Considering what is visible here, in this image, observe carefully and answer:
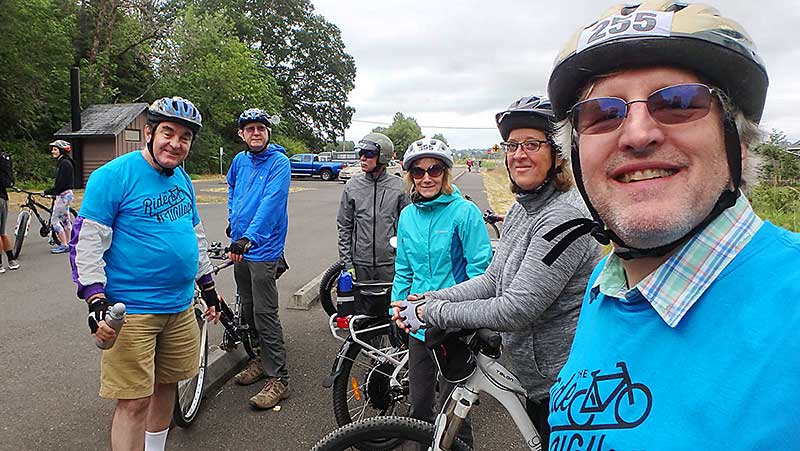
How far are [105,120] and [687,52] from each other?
89.9 ft

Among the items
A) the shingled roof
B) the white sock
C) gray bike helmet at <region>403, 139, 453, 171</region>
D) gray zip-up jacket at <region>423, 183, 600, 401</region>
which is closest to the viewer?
gray zip-up jacket at <region>423, 183, 600, 401</region>

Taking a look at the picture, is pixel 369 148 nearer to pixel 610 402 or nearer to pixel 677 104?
pixel 677 104

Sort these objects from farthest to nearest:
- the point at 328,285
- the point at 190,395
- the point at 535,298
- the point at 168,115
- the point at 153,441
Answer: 1. the point at 328,285
2. the point at 190,395
3. the point at 153,441
4. the point at 168,115
5. the point at 535,298

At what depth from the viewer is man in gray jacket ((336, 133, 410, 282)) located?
14.3 ft

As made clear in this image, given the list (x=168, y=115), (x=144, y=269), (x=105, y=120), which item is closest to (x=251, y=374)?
(x=144, y=269)

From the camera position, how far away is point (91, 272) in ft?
8.23

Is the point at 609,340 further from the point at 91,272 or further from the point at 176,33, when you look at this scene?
the point at 176,33

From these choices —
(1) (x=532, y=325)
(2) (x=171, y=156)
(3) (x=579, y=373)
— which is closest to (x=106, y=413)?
(2) (x=171, y=156)

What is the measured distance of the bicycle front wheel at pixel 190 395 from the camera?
11.5ft

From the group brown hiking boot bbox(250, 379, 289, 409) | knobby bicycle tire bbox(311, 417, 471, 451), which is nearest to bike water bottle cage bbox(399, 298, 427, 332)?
knobby bicycle tire bbox(311, 417, 471, 451)

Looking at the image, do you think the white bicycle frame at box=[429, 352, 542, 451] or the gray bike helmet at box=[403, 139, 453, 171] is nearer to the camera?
the white bicycle frame at box=[429, 352, 542, 451]

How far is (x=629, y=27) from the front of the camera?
3.50 ft

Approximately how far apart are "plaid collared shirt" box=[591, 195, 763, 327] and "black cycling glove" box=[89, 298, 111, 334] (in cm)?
235

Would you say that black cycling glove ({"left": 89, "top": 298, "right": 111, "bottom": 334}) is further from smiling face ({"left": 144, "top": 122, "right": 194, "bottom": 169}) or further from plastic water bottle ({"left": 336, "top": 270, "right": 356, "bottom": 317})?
plastic water bottle ({"left": 336, "top": 270, "right": 356, "bottom": 317})
